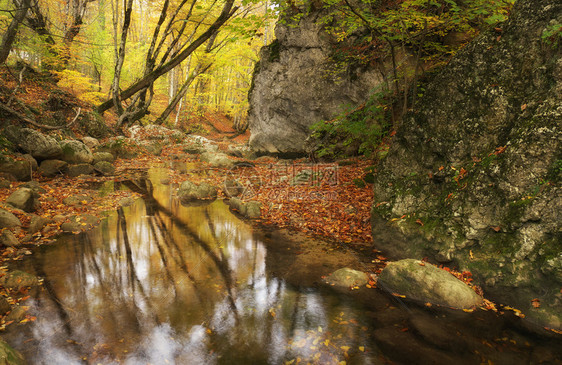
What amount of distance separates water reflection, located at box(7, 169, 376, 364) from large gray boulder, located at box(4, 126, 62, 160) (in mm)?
5889

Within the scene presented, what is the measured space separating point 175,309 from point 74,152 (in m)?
10.6

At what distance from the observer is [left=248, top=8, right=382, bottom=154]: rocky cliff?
47.5 ft

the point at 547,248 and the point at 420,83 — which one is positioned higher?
the point at 420,83

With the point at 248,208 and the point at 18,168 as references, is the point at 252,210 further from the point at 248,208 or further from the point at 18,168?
the point at 18,168

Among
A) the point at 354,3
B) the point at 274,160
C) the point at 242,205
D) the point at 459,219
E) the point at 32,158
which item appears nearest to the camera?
the point at 459,219

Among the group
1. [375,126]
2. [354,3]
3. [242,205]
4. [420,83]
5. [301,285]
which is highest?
[354,3]

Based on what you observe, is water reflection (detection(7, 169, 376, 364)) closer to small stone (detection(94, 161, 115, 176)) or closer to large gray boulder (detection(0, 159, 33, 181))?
large gray boulder (detection(0, 159, 33, 181))

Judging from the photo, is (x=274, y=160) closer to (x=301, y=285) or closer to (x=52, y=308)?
(x=301, y=285)

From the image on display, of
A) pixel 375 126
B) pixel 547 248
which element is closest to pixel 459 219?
pixel 547 248

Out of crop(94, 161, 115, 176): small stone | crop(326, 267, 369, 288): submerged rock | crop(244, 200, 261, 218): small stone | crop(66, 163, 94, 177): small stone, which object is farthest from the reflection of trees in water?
crop(94, 161, 115, 176): small stone

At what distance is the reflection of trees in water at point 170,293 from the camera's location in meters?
4.21

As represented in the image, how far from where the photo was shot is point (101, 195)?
33.9ft

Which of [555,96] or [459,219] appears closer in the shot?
[555,96]

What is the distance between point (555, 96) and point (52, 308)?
8403mm
